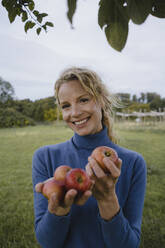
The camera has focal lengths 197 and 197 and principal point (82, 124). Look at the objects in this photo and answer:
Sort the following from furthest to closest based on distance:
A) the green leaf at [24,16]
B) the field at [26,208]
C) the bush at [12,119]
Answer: the bush at [12,119] → the field at [26,208] → the green leaf at [24,16]

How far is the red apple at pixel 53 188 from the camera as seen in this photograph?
1.05 m

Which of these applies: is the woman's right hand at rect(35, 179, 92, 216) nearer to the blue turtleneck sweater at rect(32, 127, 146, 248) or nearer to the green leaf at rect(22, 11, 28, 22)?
the blue turtleneck sweater at rect(32, 127, 146, 248)

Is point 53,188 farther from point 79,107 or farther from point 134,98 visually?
point 134,98

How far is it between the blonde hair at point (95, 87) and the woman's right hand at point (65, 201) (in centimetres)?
72

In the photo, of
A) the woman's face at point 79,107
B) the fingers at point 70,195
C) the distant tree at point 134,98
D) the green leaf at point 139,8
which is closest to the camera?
the green leaf at point 139,8

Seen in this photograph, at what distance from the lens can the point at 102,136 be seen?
5.25ft

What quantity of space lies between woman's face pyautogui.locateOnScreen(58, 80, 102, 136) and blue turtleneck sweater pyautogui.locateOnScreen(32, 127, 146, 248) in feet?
Answer: 0.37

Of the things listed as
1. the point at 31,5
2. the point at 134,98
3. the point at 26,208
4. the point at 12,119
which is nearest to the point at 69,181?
the point at 31,5

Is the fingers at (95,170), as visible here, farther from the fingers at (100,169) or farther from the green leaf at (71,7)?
the green leaf at (71,7)

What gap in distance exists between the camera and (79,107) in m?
1.43

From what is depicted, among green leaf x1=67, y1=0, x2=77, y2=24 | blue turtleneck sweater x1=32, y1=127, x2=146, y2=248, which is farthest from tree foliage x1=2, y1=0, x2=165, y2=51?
blue turtleneck sweater x1=32, y1=127, x2=146, y2=248

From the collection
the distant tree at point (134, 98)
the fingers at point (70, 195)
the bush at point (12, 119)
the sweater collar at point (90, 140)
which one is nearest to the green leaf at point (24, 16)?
the sweater collar at point (90, 140)

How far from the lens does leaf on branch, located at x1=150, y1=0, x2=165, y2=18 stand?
2.21 feet

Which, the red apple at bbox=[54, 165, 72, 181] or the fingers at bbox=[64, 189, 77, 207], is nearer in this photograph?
the fingers at bbox=[64, 189, 77, 207]
